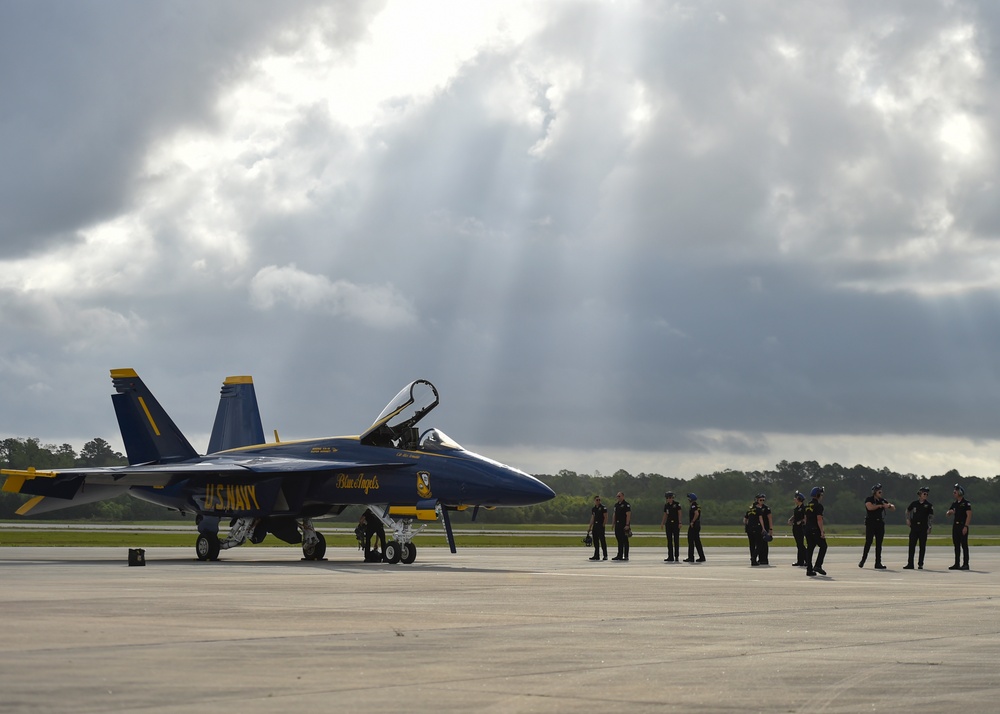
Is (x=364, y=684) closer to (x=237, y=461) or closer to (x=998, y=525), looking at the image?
(x=237, y=461)

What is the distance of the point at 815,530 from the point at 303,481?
1275cm

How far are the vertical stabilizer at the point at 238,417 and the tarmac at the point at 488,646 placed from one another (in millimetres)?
20027

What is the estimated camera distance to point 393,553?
89.3 feet

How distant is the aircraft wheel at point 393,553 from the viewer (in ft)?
89.1

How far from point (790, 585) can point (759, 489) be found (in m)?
86.5

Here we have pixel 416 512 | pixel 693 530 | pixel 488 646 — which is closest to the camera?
pixel 488 646

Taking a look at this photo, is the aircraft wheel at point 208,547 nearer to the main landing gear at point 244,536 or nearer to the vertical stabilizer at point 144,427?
the main landing gear at point 244,536

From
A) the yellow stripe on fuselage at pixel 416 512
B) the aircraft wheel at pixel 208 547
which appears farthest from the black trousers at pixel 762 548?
the aircraft wheel at pixel 208 547

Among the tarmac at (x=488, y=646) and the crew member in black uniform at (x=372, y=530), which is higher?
the crew member in black uniform at (x=372, y=530)

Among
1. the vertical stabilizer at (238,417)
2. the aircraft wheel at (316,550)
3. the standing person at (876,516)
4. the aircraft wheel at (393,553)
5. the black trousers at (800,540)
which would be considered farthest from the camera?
the vertical stabilizer at (238,417)

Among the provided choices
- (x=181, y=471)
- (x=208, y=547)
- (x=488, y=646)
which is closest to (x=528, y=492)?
(x=208, y=547)

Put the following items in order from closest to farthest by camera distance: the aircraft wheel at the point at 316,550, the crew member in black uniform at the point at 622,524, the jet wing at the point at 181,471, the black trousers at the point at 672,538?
the jet wing at the point at 181,471, the aircraft wheel at the point at 316,550, the black trousers at the point at 672,538, the crew member in black uniform at the point at 622,524

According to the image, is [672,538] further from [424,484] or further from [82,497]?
[82,497]

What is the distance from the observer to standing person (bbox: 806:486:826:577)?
78.6 ft
